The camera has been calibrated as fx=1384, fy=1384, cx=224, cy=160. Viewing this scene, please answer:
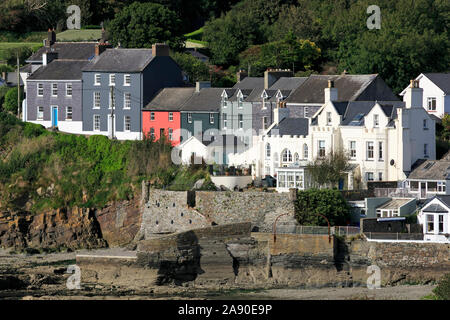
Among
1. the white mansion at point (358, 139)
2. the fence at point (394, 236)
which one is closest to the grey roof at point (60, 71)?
the white mansion at point (358, 139)

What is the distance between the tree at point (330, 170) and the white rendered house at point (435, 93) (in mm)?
8179

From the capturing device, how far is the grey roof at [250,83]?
A: 68688mm

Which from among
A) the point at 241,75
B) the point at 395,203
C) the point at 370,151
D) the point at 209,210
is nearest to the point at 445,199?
the point at 395,203

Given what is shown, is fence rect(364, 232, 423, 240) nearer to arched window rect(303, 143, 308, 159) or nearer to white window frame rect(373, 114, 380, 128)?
white window frame rect(373, 114, 380, 128)

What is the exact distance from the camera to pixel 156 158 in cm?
6469

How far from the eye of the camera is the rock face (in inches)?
2487

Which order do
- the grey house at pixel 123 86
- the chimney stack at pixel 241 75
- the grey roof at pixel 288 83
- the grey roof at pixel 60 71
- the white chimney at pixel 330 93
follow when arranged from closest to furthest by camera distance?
the white chimney at pixel 330 93
the grey roof at pixel 288 83
the grey house at pixel 123 86
the chimney stack at pixel 241 75
the grey roof at pixel 60 71

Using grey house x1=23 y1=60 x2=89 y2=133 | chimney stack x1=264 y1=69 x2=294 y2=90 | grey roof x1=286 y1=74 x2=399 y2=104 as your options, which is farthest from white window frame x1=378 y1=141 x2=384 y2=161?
grey house x1=23 y1=60 x2=89 y2=133

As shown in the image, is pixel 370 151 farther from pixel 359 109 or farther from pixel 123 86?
pixel 123 86

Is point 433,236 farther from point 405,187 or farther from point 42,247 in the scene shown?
point 42,247

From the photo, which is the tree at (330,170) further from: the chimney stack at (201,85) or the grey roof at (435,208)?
the chimney stack at (201,85)

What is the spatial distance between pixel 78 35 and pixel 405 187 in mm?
36440
